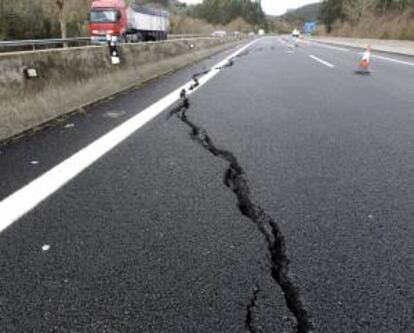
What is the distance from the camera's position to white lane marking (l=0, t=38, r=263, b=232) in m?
2.86

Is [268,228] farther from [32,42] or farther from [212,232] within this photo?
[32,42]

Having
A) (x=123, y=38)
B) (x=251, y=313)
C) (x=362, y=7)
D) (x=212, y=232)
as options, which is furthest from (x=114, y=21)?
(x=362, y=7)

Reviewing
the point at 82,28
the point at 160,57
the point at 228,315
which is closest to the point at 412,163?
the point at 228,315

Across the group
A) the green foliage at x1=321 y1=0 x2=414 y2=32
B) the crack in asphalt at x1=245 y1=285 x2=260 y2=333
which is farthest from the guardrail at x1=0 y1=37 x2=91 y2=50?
the green foliage at x1=321 y1=0 x2=414 y2=32

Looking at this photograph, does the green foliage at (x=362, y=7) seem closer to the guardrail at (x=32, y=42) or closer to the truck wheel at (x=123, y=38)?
the truck wheel at (x=123, y=38)

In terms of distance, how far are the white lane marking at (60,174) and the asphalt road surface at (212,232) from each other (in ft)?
0.09

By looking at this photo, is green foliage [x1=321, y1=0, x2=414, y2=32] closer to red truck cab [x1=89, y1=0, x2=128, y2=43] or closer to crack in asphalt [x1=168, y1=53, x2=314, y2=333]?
red truck cab [x1=89, y1=0, x2=128, y2=43]

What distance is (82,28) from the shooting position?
43469 millimetres

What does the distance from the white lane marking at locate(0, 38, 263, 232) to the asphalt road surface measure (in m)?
0.03

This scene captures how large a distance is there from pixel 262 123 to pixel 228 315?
12.5 feet

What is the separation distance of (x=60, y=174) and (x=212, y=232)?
1.52m

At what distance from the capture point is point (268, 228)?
2668 mm

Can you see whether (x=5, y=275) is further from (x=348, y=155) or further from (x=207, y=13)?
(x=207, y=13)

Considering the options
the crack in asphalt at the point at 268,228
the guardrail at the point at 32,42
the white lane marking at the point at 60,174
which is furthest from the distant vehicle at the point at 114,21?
the crack in asphalt at the point at 268,228
